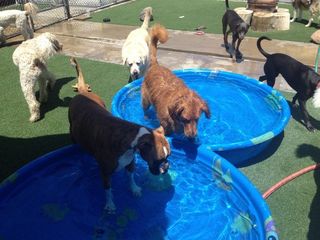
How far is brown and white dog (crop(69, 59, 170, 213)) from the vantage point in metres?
3.62

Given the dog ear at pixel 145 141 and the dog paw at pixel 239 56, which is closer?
the dog ear at pixel 145 141

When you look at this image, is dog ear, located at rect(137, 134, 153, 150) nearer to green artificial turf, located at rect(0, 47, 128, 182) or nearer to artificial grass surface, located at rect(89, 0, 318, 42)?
green artificial turf, located at rect(0, 47, 128, 182)

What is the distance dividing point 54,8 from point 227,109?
10.9 metres

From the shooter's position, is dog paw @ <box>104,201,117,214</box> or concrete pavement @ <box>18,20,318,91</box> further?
concrete pavement @ <box>18,20,318,91</box>

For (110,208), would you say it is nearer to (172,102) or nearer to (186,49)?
(172,102)

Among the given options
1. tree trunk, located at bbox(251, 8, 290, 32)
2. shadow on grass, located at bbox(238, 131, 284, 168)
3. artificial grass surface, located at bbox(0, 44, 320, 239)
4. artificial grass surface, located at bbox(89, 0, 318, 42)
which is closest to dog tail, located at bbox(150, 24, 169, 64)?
artificial grass surface, located at bbox(0, 44, 320, 239)

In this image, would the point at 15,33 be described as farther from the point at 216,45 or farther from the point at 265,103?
the point at 265,103

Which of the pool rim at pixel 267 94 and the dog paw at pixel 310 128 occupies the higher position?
the pool rim at pixel 267 94

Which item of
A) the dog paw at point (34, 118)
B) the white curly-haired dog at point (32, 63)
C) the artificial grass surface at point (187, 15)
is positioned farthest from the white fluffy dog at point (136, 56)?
the artificial grass surface at point (187, 15)

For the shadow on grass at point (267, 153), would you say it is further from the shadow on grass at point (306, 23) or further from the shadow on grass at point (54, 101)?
the shadow on grass at point (306, 23)

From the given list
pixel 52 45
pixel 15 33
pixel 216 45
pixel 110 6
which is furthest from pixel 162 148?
pixel 110 6

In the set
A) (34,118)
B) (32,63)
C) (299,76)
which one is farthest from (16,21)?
(299,76)

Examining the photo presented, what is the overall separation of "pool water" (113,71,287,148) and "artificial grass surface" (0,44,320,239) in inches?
18.7

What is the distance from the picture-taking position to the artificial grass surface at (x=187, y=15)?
11648mm
